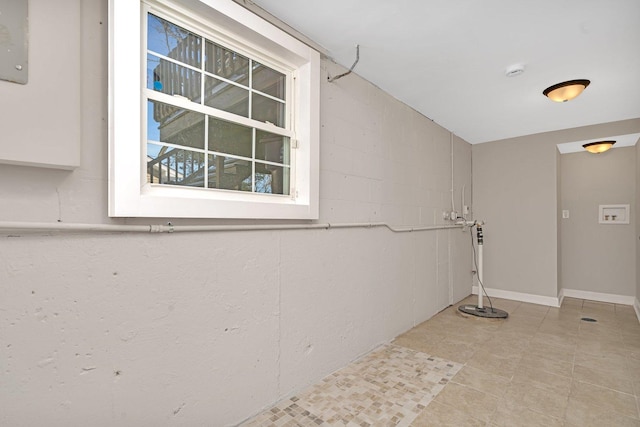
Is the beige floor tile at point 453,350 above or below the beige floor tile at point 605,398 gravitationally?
above

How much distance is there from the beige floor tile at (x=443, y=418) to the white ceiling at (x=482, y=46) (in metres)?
2.44

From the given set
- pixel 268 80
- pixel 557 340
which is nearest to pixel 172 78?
pixel 268 80

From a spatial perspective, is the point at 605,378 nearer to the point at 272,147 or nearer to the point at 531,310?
the point at 531,310

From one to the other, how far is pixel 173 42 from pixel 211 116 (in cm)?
40

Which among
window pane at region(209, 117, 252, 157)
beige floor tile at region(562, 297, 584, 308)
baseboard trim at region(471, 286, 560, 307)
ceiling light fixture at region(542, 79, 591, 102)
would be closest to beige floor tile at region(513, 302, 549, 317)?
baseboard trim at region(471, 286, 560, 307)

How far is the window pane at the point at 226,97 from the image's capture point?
1.75 meters

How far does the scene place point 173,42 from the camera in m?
1.62

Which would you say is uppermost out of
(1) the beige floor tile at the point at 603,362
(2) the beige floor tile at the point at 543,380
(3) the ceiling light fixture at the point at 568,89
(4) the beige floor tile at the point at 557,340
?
(3) the ceiling light fixture at the point at 568,89

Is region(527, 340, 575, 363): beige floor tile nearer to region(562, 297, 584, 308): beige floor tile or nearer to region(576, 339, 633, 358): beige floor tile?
region(576, 339, 633, 358): beige floor tile

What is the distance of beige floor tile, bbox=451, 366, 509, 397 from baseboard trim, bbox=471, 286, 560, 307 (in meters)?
2.68

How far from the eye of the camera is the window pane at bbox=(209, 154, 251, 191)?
177cm

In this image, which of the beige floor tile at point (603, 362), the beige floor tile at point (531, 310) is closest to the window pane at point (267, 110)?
the beige floor tile at point (603, 362)

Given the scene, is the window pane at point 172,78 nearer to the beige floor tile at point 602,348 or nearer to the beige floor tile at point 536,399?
the beige floor tile at point 536,399

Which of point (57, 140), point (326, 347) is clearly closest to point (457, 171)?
point (326, 347)
